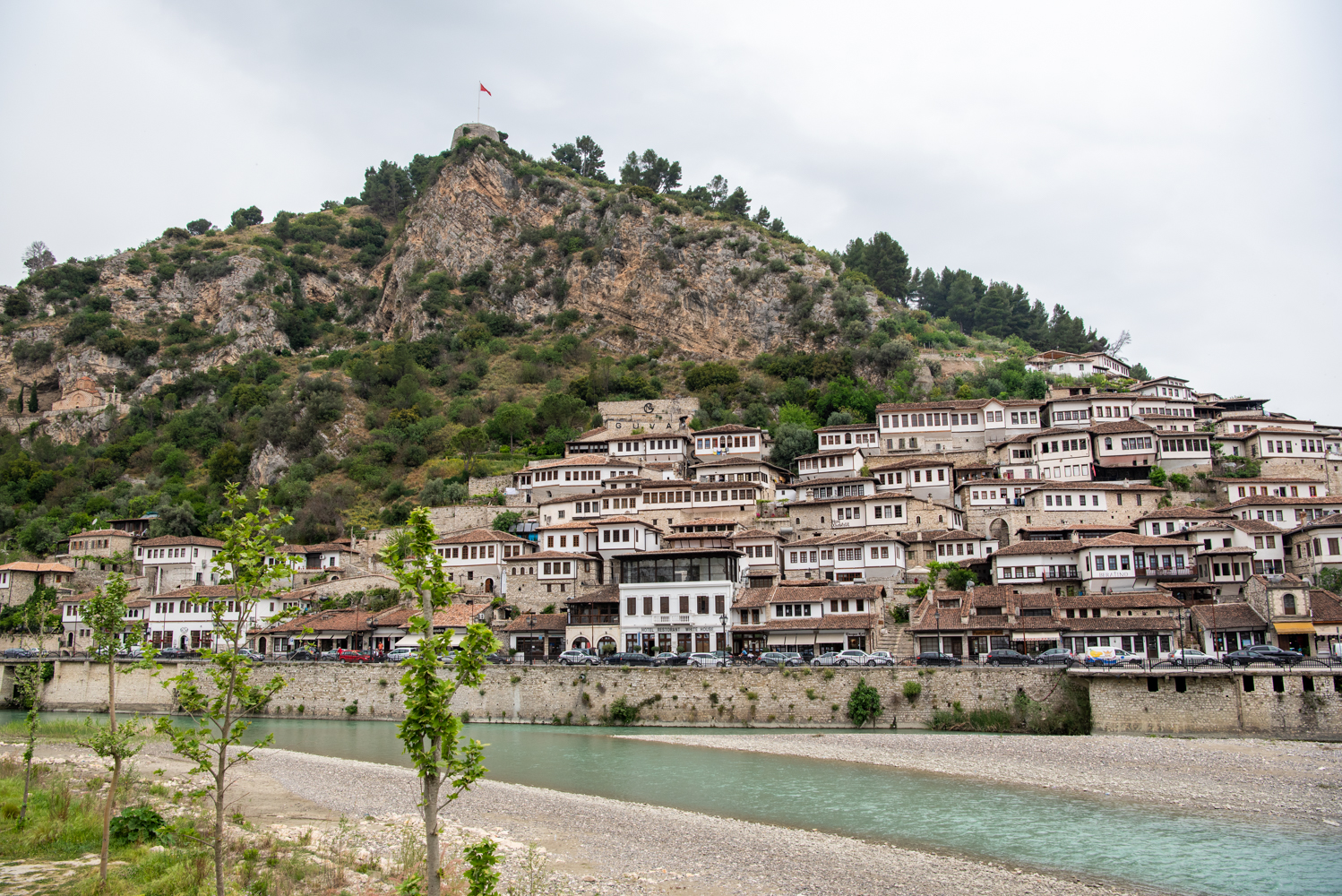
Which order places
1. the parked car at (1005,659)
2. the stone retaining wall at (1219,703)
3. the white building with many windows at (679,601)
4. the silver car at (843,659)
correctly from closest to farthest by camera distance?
1. the stone retaining wall at (1219,703)
2. the parked car at (1005,659)
3. the silver car at (843,659)
4. the white building with many windows at (679,601)

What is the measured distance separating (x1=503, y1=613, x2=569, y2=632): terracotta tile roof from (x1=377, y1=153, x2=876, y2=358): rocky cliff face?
56.2m

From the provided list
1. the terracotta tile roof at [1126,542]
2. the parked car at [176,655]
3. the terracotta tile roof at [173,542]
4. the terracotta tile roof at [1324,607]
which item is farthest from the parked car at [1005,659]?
the terracotta tile roof at [173,542]

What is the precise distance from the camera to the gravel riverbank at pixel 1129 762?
80.3 feet

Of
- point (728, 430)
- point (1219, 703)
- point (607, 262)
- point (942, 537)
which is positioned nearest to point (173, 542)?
point (728, 430)

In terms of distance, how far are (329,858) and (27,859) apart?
528cm

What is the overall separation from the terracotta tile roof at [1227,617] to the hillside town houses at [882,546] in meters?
0.14

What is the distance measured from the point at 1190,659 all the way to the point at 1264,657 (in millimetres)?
2536

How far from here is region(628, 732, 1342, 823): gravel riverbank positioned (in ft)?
80.3

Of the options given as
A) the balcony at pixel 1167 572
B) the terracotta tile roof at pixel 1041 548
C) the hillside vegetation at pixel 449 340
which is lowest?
the balcony at pixel 1167 572

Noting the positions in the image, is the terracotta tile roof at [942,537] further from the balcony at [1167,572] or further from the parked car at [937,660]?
the parked car at [937,660]

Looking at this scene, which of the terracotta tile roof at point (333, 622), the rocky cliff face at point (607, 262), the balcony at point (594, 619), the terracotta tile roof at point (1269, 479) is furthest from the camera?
the rocky cliff face at point (607, 262)

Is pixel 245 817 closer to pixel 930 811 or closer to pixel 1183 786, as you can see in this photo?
pixel 930 811

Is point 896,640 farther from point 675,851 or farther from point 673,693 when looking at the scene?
point 675,851

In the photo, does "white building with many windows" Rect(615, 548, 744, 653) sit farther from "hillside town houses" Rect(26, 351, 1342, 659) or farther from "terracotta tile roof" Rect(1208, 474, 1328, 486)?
"terracotta tile roof" Rect(1208, 474, 1328, 486)
